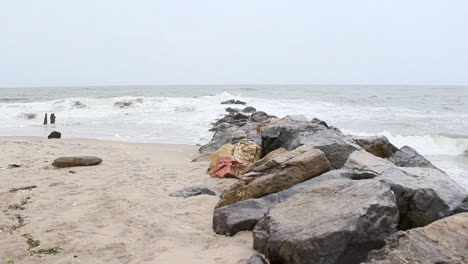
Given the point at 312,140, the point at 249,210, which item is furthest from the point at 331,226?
the point at 312,140

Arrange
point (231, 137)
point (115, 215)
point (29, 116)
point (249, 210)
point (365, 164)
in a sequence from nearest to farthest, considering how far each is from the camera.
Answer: point (249, 210)
point (115, 215)
point (365, 164)
point (231, 137)
point (29, 116)

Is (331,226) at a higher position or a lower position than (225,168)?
higher

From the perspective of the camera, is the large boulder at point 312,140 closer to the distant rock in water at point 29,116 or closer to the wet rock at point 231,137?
the wet rock at point 231,137

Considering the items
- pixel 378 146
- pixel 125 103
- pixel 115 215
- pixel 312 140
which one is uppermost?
pixel 312 140

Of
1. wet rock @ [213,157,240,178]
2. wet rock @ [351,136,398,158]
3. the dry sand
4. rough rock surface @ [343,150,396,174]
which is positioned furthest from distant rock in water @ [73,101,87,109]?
rough rock surface @ [343,150,396,174]

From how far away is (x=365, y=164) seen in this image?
4770 mm

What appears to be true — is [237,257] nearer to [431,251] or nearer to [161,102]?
[431,251]

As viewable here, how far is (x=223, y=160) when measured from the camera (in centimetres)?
689

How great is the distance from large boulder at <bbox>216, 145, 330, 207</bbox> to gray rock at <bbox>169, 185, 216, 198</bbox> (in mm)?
837

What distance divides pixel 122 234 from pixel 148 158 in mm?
4948

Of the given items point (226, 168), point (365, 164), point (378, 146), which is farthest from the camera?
point (378, 146)

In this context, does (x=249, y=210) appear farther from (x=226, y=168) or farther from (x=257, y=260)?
(x=226, y=168)

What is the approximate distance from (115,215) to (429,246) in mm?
3348

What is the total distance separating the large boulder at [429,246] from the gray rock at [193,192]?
326cm
